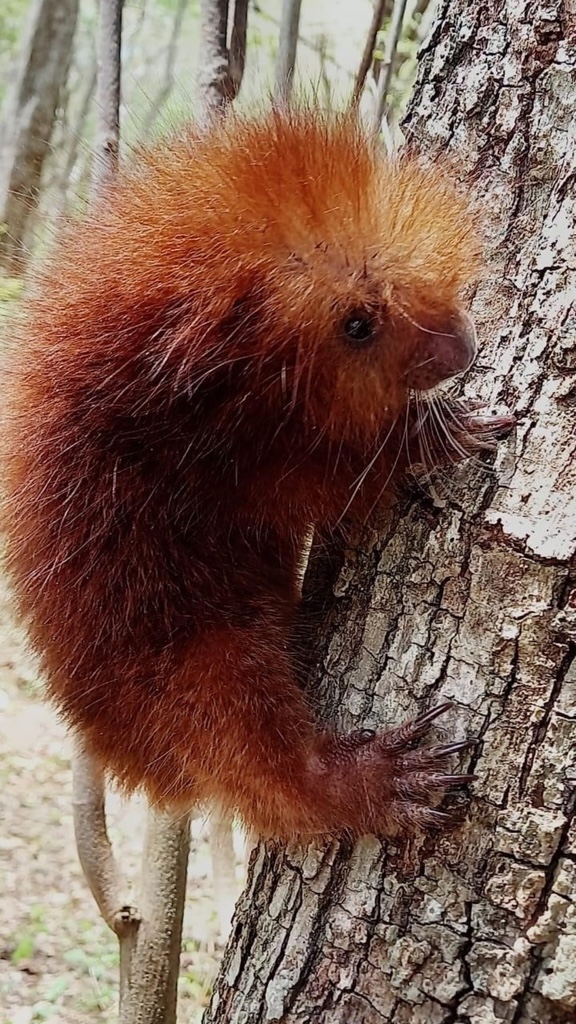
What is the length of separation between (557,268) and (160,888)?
1612 millimetres

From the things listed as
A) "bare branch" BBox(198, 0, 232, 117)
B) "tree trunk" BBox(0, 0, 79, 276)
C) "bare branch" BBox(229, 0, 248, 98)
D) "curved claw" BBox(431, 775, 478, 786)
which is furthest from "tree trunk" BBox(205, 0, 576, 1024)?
"tree trunk" BBox(0, 0, 79, 276)

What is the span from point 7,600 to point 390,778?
65 cm

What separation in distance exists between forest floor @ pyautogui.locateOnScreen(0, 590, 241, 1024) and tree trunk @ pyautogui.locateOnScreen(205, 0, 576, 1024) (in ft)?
4.37

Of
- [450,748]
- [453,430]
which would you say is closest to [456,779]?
[450,748]

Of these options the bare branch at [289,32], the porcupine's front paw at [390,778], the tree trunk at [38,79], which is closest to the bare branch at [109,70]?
the bare branch at [289,32]

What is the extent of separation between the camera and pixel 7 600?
4.49ft

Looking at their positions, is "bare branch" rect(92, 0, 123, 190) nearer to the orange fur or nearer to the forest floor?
the orange fur

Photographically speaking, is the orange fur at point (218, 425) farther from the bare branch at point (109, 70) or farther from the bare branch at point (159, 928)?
the bare branch at point (159, 928)

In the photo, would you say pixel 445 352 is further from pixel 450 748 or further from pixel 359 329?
pixel 450 748

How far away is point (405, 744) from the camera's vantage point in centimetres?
97

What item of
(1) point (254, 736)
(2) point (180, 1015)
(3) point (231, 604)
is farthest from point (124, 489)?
(2) point (180, 1015)

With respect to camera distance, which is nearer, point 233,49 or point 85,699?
point 85,699

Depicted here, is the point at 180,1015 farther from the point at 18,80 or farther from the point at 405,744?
the point at 18,80

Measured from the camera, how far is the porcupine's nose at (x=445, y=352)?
1005 millimetres
